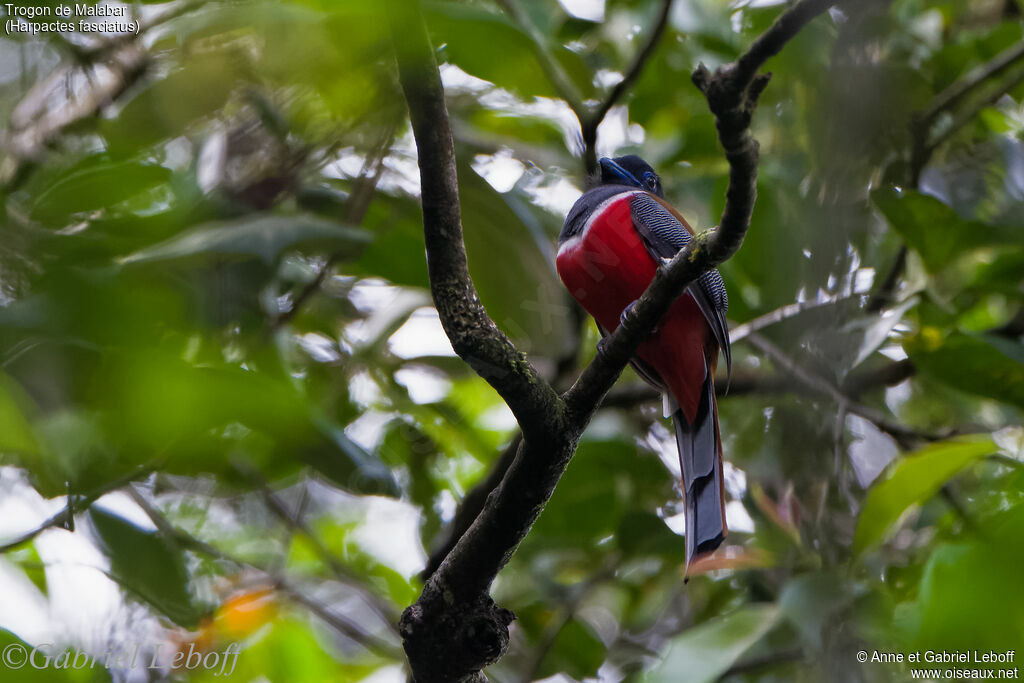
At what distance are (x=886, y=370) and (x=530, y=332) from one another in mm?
1456

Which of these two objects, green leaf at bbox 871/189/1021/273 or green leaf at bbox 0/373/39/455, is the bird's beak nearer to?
green leaf at bbox 871/189/1021/273

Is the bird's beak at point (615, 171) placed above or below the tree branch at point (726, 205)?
above

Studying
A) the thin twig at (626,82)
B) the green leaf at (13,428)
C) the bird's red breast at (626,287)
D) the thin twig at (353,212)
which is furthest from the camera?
the bird's red breast at (626,287)

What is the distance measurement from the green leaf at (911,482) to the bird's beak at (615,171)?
4.62 ft

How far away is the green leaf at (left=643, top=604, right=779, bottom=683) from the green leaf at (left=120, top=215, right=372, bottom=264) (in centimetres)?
125

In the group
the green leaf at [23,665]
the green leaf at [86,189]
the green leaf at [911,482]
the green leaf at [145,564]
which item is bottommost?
the green leaf at [23,665]

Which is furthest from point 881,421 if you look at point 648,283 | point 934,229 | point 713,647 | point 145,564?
point 145,564

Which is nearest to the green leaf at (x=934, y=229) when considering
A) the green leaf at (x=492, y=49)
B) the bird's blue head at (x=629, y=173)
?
the bird's blue head at (x=629, y=173)

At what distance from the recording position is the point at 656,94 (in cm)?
365

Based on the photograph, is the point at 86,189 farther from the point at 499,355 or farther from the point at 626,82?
the point at 626,82

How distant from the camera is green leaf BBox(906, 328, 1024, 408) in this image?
2.74 metres

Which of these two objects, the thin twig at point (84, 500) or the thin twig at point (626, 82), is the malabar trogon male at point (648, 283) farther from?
the thin twig at point (84, 500)

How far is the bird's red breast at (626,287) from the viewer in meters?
2.79

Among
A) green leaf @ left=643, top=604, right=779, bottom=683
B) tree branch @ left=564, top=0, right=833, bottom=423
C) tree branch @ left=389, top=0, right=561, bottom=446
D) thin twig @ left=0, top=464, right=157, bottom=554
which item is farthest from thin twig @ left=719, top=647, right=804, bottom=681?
thin twig @ left=0, top=464, right=157, bottom=554
